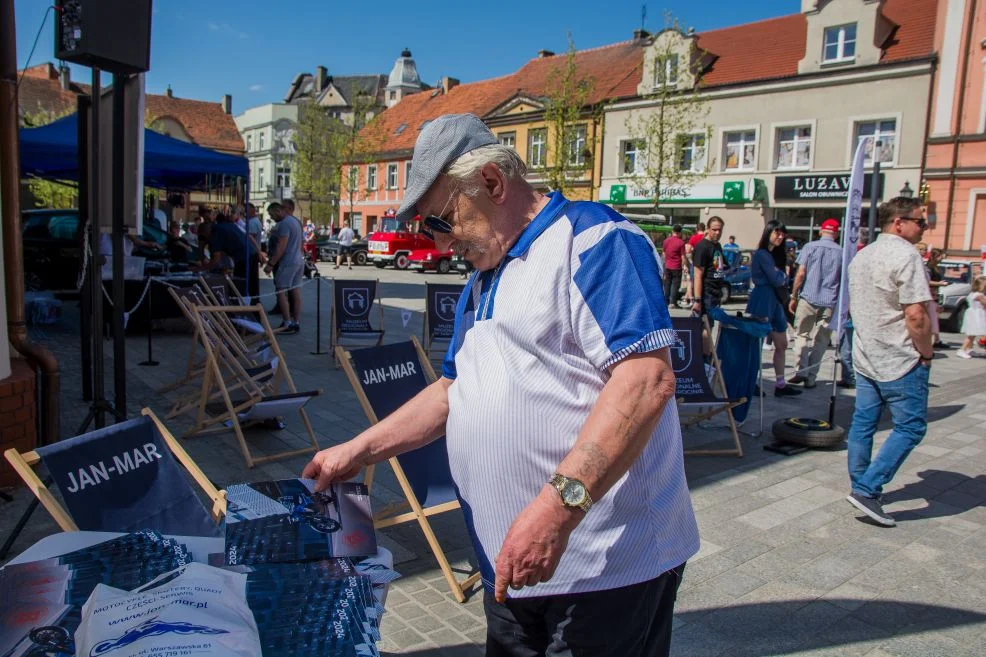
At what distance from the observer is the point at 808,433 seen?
5.54 m

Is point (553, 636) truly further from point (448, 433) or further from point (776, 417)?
point (776, 417)

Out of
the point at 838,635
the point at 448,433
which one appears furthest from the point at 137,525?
the point at 838,635

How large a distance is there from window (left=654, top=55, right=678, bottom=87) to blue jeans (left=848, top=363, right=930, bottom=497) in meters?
25.2

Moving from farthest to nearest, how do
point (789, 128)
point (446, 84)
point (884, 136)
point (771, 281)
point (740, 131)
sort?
point (446, 84) → point (740, 131) → point (789, 128) → point (884, 136) → point (771, 281)

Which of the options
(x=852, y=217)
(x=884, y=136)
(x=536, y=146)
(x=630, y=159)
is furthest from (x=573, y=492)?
(x=536, y=146)

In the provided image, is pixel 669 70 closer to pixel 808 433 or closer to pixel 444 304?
pixel 444 304

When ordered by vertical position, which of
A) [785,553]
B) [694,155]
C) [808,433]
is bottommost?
[785,553]

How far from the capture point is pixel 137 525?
240 centimetres

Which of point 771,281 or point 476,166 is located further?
point 771,281

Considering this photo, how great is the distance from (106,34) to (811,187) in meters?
25.9

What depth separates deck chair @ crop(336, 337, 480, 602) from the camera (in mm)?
3505

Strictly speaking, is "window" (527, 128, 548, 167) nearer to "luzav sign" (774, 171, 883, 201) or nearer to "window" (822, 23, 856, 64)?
"luzav sign" (774, 171, 883, 201)

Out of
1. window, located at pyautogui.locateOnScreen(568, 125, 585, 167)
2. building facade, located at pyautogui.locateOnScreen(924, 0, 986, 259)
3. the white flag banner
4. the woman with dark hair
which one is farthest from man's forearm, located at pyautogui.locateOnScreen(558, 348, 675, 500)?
window, located at pyautogui.locateOnScreen(568, 125, 585, 167)

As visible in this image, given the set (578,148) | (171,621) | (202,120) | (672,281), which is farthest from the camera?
(202,120)
